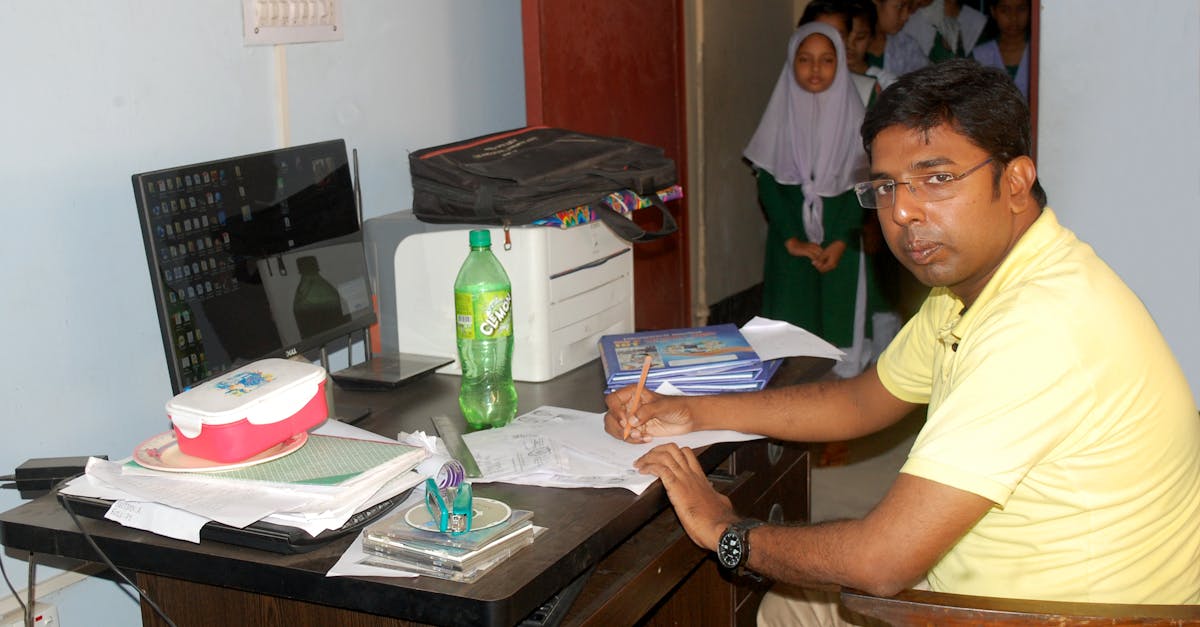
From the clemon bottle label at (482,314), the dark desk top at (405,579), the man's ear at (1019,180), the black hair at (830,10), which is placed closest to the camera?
the dark desk top at (405,579)

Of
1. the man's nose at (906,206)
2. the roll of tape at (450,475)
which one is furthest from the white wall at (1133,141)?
the roll of tape at (450,475)

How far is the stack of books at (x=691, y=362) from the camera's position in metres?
1.94

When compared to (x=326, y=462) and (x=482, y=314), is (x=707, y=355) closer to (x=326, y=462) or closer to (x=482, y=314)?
(x=482, y=314)

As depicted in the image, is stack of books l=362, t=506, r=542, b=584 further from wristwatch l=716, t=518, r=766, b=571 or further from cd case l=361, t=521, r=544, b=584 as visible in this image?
wristwatch l=716, t=518, r=766, b=571

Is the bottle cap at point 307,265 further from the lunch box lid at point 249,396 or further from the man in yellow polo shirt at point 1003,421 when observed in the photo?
the man in yellow polo shirt at point 1003,421

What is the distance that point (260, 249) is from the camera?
1.78 metres

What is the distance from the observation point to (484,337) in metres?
1.85

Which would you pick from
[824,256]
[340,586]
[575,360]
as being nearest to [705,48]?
[824,256]

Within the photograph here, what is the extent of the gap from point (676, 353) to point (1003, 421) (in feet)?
2.59

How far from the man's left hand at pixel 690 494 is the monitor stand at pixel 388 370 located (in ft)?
1.91

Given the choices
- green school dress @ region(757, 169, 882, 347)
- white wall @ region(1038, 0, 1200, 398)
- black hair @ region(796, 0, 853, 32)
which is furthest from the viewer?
black hair @ region(796, 0, 853, 32)

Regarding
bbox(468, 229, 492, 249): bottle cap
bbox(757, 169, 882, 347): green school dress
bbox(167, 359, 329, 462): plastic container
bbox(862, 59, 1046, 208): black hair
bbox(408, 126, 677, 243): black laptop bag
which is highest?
bbox(862, 59, 1046, 208): black hair

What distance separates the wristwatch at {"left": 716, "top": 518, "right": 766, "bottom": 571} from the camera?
1524mm

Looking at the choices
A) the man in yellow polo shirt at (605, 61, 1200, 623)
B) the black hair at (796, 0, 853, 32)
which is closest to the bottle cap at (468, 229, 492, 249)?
the man in yellow polo shirt at (605, 61, 1200, 623)
